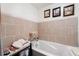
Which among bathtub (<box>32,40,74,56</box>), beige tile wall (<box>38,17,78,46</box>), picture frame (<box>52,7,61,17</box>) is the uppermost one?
picture frame (<box>52,7,61,17</box>)

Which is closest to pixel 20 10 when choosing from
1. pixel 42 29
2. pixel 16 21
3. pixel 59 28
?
pixel 16 21

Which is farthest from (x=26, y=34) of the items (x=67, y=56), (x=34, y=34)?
(x=67, y=56)

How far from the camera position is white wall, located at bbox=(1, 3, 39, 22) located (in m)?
1.32

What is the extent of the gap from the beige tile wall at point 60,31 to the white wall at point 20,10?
17cm

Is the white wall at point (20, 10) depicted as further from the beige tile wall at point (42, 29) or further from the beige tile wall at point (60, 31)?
the beige tile wall at point (60, 31)

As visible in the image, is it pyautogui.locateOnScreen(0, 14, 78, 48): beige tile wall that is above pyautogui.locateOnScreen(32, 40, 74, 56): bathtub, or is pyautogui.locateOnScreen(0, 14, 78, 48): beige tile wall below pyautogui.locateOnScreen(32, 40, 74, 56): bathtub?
above

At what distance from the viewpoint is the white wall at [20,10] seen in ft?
4.33

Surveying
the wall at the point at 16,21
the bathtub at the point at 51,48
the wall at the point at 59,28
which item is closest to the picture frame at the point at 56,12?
the wall at the point at 59,28

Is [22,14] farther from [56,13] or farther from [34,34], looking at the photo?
[56,13]

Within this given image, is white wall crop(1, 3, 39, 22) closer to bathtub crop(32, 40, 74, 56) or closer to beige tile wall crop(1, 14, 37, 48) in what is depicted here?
beige tile wall crop(1, 14, 37, 48)

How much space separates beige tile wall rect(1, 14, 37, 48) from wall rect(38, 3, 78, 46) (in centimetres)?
16

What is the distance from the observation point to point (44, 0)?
136cm

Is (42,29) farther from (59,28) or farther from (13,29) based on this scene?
(13,29)

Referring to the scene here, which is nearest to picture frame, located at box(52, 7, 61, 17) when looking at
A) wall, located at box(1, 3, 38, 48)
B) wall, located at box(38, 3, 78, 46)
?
wall, located at box(38, 3, 78, 46)
